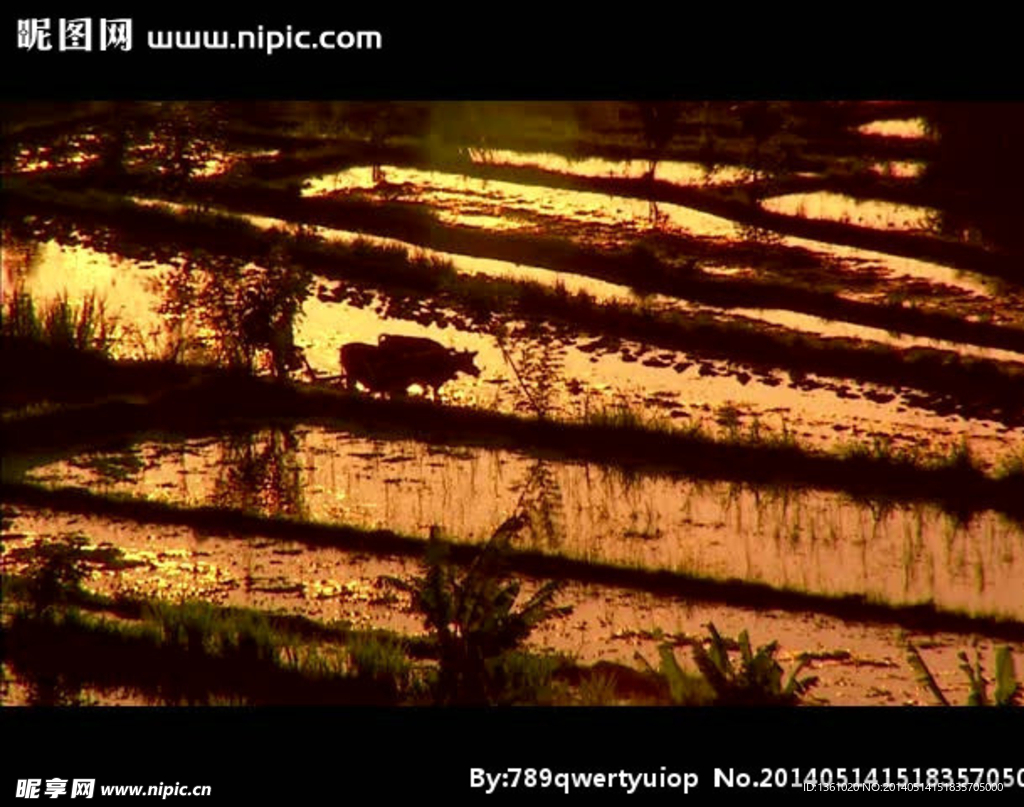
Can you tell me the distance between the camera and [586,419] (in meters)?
5.04

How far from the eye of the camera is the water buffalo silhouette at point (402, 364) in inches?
208

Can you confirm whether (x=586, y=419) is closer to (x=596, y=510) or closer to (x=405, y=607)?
(x=596, y=510)

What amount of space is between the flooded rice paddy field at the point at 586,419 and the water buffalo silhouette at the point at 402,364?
0.09 meters

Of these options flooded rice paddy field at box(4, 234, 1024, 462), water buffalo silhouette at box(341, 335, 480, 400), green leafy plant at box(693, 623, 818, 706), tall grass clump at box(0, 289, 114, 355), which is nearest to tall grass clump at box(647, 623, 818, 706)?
green leafy plant at box(693, 623, 818, 706)

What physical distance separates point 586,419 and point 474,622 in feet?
5.17

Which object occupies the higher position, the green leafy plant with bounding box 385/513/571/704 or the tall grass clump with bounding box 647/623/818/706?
the green leafy plant with bounding box 385/513/571/704

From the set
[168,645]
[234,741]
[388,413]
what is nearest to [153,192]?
[388,413]

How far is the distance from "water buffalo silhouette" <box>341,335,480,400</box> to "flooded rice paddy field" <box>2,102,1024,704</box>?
0.09 meters

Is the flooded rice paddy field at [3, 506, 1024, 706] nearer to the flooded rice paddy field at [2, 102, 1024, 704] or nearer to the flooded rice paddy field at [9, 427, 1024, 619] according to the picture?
the flooded rice paddy field at [2, 102, 1024, 704]

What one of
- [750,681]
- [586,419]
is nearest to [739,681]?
[750,681]

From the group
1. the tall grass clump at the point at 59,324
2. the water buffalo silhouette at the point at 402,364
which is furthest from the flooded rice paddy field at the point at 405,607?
the tall grass clump at the point at 59,324

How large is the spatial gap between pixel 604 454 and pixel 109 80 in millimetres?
1741

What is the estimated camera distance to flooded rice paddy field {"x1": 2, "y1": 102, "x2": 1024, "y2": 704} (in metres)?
4.05

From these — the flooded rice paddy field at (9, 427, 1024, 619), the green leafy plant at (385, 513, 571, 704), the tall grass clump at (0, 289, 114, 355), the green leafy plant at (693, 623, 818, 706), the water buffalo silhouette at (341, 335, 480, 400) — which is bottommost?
the green leafy plant at (693, 623, 818, 706)
